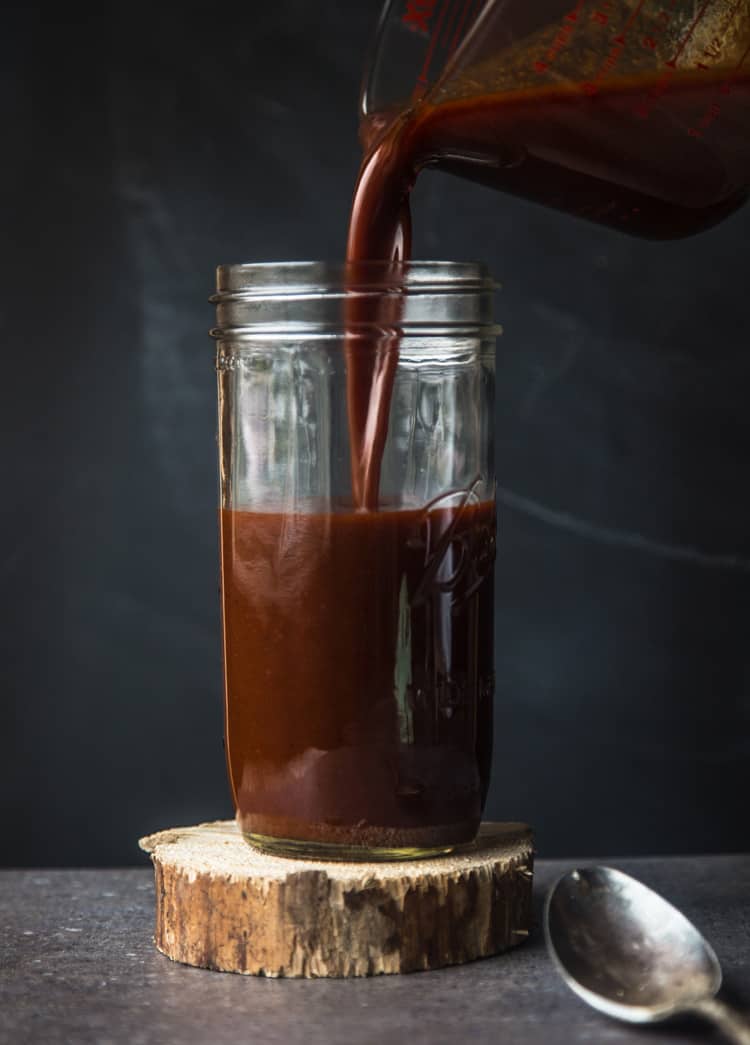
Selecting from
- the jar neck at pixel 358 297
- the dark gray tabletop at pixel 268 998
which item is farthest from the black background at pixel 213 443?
the jar neck at pixel 358 297

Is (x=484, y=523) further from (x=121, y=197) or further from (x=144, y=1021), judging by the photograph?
(x=121, y=197)

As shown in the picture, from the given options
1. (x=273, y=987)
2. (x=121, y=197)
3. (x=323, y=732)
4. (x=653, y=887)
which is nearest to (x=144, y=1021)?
(x=273, y=987)

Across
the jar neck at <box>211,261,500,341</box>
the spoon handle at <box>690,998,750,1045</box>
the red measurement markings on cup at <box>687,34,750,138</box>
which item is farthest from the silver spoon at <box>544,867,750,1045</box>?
the red measurement markings on cup at <box>687,34,750,138</box>

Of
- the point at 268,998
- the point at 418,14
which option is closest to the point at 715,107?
the point at 418,14

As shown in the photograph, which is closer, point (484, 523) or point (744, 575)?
point (484, 523)

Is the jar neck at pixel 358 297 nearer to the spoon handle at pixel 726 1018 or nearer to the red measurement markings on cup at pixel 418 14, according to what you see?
the red measurement markings on cup at pixel 418 14

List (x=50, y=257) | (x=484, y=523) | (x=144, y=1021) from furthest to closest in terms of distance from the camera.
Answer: (x=50, y=257)
(x=484, y=523)
(x=144, y=1021)
